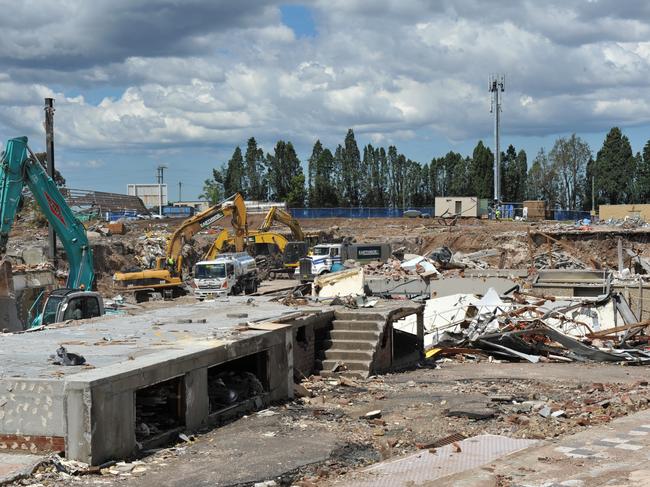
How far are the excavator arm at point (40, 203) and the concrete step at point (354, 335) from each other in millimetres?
9872

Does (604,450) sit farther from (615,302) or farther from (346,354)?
(615,302)

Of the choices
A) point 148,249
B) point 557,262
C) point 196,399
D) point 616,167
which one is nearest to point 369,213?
point 616,167

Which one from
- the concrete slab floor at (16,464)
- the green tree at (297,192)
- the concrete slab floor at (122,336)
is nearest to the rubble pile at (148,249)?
Answer: the concrete slab floor at (122,336)

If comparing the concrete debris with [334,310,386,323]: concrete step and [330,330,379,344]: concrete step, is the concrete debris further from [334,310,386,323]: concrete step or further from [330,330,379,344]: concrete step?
Answer: [334,310,386,323]: concrete step

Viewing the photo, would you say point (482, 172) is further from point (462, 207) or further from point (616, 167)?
point (462, 207)

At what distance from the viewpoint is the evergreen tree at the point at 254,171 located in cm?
10119

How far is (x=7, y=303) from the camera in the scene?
85.7ft

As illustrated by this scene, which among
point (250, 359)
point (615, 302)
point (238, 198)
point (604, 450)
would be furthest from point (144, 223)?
point (604, 450)

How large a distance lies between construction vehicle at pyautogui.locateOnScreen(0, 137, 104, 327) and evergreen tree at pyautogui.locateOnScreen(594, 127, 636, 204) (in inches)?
2951

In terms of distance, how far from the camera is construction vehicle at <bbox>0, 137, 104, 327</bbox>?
20.6m

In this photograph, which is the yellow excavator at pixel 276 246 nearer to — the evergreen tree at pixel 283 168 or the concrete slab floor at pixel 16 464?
the concrete slab floor at pixel 16 464

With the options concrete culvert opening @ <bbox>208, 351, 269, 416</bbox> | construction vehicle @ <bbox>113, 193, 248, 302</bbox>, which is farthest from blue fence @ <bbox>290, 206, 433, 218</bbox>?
concrete culvert opening @ <bbox>208, 351, 269, 416</bbox>

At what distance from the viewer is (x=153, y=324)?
1725cm

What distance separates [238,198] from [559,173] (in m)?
72.9
